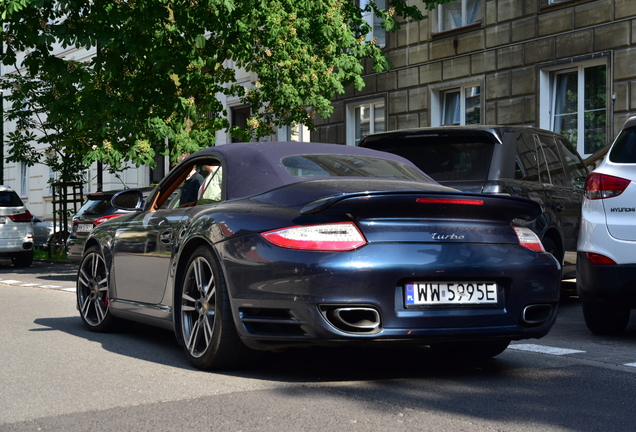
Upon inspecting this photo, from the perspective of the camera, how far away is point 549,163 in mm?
10195

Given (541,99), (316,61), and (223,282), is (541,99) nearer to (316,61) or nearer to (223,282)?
(316,61)

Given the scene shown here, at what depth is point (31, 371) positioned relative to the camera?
6.06m

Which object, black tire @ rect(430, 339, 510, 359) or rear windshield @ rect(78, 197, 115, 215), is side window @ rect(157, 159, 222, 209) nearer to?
black tire @ rect(430, 339, 510, 359)

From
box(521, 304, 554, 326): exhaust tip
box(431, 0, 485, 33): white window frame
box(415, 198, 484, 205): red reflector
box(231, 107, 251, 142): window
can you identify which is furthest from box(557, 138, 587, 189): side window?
box(231, 107, 251, 142): window

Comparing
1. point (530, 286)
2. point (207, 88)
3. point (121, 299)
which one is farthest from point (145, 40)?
point (530, 286)

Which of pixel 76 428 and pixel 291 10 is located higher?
pixel 291 10

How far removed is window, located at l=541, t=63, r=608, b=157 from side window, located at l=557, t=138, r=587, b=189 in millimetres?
7633

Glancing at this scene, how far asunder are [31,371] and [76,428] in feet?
5.66

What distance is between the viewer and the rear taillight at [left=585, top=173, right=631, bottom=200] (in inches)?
289

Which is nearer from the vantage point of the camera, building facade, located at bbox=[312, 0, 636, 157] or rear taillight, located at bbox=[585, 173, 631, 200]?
rear taillight, located at bbox=[585, 173, 631, 200]

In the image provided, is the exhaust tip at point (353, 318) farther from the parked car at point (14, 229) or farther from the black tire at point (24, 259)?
the black tire at point (24, 259)

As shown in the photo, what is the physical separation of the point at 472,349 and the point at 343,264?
1.61 metres

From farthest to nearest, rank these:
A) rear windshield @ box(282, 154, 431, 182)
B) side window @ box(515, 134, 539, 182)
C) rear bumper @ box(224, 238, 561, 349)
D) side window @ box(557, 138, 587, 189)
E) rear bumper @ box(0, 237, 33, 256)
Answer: rear bumper @ box(0, 237, 33, 256) → side window @ box(557, 138, 587, 189) → side window @ box(515, 134, 539, 182) → rear windshield @ box(282, 154, 431, 182) → rear bumper @ box(224, 238, 561, 349)

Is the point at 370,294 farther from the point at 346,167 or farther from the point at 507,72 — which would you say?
the point at 507,72
